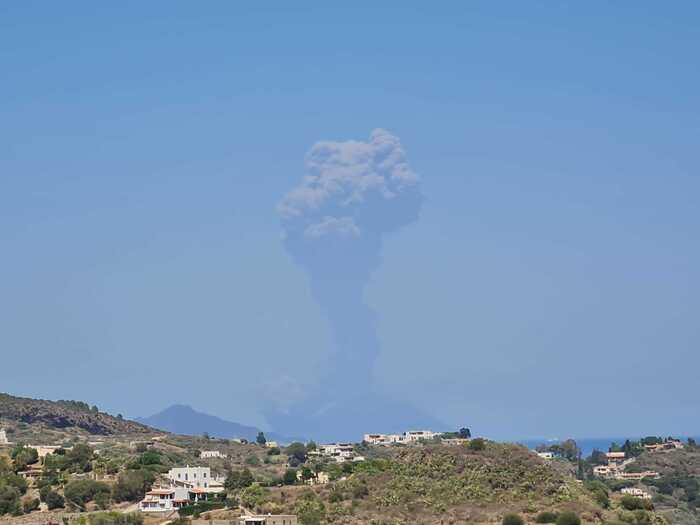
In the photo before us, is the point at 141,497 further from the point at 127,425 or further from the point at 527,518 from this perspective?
the point at 127,425

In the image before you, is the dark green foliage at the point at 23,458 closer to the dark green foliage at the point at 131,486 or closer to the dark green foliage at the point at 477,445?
the dark green foliage at the point at 131,486

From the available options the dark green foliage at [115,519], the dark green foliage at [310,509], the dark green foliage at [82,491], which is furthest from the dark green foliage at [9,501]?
the dark green foliage at [310,509]

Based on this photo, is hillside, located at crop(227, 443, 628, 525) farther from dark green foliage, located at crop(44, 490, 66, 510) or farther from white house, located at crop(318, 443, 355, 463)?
white house, located at crop(318, 443, 355, 463)

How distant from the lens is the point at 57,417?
184500mm

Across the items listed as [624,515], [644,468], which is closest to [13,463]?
[624,515]

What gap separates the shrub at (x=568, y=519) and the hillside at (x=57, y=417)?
4131 inches

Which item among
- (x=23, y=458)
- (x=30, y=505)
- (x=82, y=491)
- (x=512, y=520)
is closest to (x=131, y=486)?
(x=82, y=491)

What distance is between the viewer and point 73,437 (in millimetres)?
165875

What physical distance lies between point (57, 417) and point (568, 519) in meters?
111

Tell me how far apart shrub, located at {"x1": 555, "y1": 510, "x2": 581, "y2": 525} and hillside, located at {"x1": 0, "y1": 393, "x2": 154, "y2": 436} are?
344 ft

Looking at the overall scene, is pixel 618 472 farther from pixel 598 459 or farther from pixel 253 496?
pixel 253 496

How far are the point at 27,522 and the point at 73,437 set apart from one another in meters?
72.1

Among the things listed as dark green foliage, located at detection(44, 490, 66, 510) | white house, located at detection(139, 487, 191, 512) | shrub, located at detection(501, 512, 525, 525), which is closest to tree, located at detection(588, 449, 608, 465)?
white house, located at detection(139, 487, 191, 512)

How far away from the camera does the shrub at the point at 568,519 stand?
85.5m
